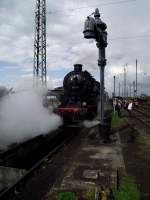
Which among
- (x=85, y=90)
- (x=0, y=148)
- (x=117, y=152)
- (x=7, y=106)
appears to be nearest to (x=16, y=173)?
(x=0, y=148)

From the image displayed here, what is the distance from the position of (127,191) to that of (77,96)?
1157 cm

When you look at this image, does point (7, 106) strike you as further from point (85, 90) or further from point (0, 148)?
point (85, 90)

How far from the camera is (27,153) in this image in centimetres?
1115

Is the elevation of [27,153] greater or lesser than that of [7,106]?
lesser

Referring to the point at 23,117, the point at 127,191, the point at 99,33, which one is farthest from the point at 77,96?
the point at 127,191

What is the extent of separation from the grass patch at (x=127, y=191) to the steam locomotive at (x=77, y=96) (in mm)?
9484

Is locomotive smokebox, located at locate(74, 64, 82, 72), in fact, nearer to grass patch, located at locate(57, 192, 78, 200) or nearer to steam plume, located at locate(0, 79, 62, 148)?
steam plume, located at locate(0, 79, 62, 148)

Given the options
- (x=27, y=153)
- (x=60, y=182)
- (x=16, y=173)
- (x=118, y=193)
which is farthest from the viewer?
(x=27, y=153)

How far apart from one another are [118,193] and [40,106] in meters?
9.29

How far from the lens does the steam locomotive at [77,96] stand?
16188 millimetres

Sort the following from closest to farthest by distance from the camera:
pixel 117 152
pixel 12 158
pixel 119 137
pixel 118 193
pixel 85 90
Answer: pixel 118 193, pixel 12 158, pixel 117 152, pixel 119 137, pixel 85 90

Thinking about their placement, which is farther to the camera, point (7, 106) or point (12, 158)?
point (7, 106)

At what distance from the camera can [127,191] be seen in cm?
596

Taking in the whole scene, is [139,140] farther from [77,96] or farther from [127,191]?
[127,191]
